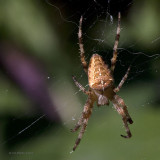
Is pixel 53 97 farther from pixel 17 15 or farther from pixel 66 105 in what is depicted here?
pixel 17 15

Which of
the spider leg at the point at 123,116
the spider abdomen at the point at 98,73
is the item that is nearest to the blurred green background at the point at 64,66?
the spider leg at the point at 123,116

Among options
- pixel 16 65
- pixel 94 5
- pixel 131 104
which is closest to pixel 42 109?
pixel 16 65

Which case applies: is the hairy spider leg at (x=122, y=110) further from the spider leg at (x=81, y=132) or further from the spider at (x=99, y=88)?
the spider leg at (x=81, y=132)

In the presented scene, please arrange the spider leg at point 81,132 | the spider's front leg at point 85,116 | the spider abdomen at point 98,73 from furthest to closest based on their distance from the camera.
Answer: the spider's front leg at point 85,116 → the spider leg at point 81,132 → the spider abdomen at point 98,73

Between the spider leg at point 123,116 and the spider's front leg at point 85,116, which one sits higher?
the spider's front leg at point 85,116

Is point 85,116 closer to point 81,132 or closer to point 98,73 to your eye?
point 81,132

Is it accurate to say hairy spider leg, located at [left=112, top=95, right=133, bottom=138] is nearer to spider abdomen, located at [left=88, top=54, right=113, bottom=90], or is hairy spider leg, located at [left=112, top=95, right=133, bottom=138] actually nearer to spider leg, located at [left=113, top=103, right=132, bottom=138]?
spider leg, located at [left=113, top=103, right=132, bottom=138]

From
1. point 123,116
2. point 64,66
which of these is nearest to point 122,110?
point 123,116
